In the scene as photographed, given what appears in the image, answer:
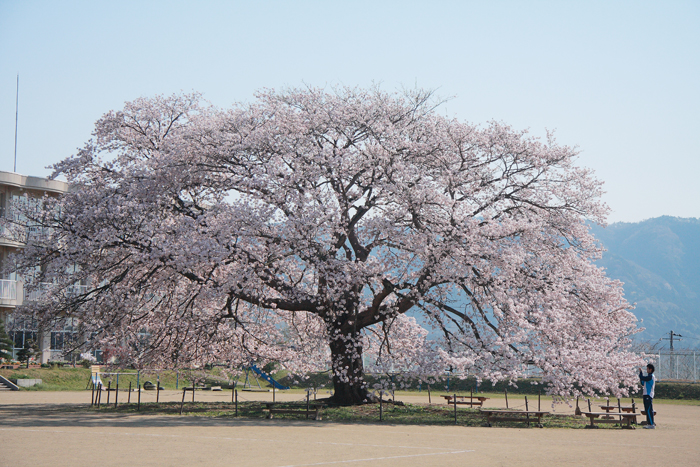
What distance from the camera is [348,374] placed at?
71.9 ft

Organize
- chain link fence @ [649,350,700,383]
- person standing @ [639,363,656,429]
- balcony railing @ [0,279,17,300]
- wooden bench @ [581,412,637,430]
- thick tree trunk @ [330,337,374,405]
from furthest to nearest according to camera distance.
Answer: chain link fence @ [649,350,700,383]
balcony railing @ [0,279,17,300]
thick tree trunk @ [330,337,374,405]
person standing @ [639,363,656,429]
wooden bench @ [581,412,637,430]

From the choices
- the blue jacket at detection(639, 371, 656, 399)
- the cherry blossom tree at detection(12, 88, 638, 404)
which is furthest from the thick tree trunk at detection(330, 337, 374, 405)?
the blue jacket at detection(639, 371, 656, 399)

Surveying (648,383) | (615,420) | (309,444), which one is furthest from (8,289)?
(648,383)

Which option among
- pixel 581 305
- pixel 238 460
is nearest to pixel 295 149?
pixel 581 305

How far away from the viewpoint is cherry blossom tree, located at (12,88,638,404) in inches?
739

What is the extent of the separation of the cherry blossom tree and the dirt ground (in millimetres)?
2478

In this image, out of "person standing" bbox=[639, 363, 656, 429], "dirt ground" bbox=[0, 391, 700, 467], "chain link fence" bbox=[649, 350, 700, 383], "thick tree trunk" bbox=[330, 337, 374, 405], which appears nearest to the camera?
"dirt ground" bbox=[0, 391, 700, 467]

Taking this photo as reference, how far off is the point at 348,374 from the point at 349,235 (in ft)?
15.4

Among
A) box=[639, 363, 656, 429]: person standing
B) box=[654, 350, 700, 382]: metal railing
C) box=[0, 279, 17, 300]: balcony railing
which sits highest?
Answer: box=[0, 279, 17, 300]: balcony railing

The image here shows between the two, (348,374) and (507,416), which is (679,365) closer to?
(507,416)

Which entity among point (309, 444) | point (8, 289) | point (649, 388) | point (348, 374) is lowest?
point (309, 444)

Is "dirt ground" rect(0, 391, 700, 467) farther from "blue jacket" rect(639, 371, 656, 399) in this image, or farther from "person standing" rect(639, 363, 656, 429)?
"blue jacket" rect(639, 371, 656, 399)

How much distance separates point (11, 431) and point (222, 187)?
9583 mm

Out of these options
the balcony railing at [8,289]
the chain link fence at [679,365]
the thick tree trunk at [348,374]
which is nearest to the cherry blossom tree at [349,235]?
the thick tree trunk at [348,374]
